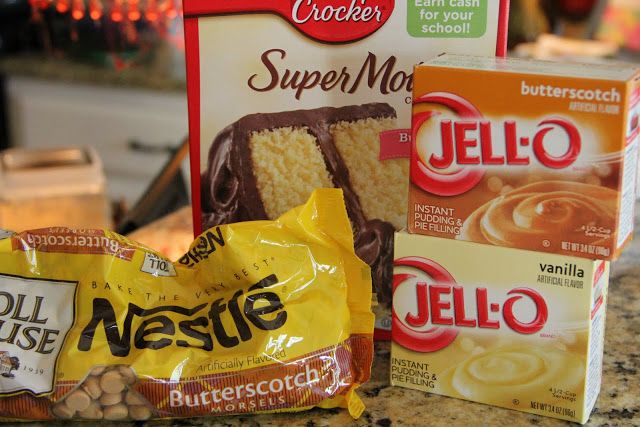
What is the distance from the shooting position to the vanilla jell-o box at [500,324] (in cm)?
81

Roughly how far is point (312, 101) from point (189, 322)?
10.9 inches

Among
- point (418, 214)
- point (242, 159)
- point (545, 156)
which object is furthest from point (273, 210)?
point (545, 156)

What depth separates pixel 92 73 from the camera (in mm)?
2758

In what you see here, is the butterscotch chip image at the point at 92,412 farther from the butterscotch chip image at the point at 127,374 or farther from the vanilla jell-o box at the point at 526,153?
the vanilla jell-o box at the point at 526,153

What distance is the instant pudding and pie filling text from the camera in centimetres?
82

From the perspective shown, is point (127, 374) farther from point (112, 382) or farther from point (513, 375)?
point (513, 375)

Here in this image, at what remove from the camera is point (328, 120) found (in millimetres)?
965

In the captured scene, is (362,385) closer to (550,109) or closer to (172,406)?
(172,406)

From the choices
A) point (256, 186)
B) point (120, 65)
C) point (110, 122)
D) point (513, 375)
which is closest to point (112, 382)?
point (256, 186)

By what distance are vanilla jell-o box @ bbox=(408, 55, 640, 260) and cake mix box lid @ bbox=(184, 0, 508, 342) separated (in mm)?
108

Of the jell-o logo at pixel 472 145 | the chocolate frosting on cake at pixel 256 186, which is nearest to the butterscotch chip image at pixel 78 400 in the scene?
the chocolate frosting on cake at pixel 256 186

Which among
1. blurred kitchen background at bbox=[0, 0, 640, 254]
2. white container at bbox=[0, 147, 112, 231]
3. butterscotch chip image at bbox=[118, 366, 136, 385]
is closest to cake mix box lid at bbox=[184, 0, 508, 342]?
butterscotch chip image at bbox=[118, 366, 136, 385]

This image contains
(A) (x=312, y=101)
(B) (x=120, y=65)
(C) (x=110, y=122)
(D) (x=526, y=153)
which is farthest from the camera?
(C) (x=110, y=122)

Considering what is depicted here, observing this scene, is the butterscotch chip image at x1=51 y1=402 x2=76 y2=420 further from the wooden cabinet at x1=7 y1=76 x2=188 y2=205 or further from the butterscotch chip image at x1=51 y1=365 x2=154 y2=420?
the wooden cabinet at x1=7 y1=76 x2=188 y2=205
